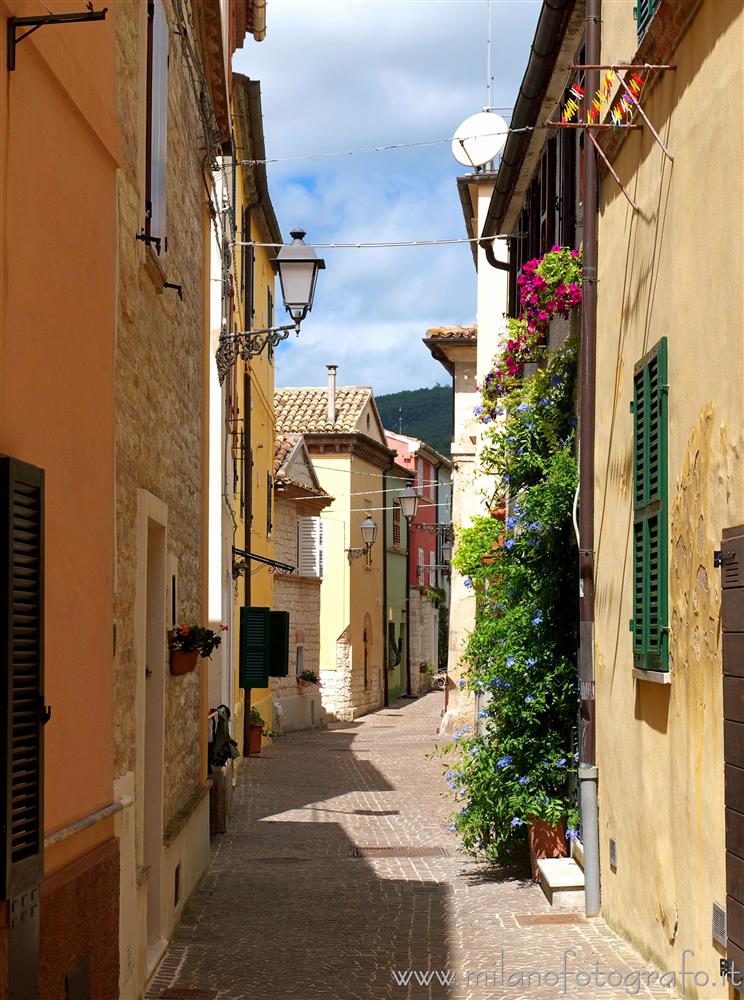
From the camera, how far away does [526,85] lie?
39.9ft

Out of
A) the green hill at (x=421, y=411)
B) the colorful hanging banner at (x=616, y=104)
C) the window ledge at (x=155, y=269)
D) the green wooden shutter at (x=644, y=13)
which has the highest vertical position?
the green hill at (x=421, y=411)

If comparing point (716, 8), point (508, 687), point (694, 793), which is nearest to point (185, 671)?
point (508, 687)

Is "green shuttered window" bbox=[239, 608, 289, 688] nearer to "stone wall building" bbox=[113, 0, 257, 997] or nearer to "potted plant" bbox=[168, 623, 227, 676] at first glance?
"stone wall building" bbox=[113, 0, 257, 997]

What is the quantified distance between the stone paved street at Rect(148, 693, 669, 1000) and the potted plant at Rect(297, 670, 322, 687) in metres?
14.6

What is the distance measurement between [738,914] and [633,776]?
2.56m

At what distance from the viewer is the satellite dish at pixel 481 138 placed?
54.5 ft

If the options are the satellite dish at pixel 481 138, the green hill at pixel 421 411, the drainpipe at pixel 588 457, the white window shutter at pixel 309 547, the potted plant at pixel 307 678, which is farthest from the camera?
the green hill at pixel 421 411

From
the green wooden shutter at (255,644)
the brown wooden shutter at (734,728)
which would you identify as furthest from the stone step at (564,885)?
the green wooden shutter at (255,644)

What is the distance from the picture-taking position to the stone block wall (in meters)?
6.97

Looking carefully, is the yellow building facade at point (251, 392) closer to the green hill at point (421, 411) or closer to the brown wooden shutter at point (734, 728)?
the brown wooden shutter at point (734, 728)

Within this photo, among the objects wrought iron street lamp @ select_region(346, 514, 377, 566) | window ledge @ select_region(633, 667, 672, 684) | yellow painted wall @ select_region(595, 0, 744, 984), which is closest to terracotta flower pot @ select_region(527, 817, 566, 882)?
yellow painted wall @ select_region(595, 0, 744, 984)

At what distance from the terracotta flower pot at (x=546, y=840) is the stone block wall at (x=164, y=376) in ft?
8.94

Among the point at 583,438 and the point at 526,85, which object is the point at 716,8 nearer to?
the point at 583,438

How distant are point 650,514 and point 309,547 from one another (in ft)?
85.7
